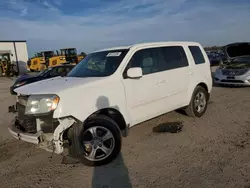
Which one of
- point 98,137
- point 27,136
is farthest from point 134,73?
point 27,136

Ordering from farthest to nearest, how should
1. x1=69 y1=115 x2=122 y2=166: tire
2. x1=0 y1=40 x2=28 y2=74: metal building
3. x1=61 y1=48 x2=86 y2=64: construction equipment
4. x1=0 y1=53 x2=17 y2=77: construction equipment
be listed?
x1=0 y1=40 x2=28 y2=74: metal building < x1=0 y1=53 x2=17 y2=77: construction equipment < x1=61 y1=48 x2=86 y2=64: construction equipment < x1=69 y1=115 x2=122 y2=166: tire

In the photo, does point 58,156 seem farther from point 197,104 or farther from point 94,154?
point 197,104

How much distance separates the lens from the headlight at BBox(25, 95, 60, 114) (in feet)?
10.8

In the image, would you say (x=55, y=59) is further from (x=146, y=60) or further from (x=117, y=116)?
(x=117, y=116)

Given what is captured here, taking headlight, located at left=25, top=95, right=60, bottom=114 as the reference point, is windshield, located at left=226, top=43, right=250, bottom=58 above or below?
above

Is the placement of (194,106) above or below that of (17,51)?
below

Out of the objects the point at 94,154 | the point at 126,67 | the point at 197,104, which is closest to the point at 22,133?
the point at 94,154

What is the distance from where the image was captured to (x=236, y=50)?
11758mm

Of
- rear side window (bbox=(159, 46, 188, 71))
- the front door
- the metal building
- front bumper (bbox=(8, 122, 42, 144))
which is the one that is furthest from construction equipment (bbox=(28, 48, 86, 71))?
front bumper (bbox=(8, 122, 42, 144))

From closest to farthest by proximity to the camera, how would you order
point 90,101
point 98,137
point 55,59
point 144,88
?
1. point 90,101
2. point 98,137
3. point 144,88
4. point 55,59

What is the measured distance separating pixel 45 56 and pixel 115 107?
3070 cm

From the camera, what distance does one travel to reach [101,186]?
305cm

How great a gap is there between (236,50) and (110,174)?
35.8ft

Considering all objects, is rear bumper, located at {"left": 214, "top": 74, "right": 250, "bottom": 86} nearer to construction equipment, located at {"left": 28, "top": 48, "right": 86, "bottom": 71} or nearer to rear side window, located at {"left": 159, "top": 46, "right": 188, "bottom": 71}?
rear side window, located at {"left": 159, "top": 46, "right": 188, "bottom": 71}
